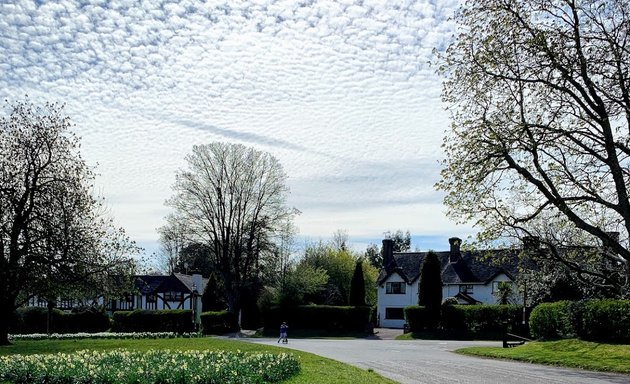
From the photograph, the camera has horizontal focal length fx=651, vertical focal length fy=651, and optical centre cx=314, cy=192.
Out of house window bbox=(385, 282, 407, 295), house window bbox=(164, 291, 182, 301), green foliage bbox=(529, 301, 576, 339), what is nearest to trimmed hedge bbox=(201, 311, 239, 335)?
house window bbox=(164, 291, 182, 301)

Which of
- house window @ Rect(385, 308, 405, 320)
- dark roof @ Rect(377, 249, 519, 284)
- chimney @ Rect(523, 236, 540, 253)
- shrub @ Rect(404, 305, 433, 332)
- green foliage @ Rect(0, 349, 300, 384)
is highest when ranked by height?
chimney @ Rect(523, 236, 540, 253)

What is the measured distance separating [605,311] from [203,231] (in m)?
35.0

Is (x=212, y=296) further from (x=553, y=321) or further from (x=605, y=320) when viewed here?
(x=605, y=320)

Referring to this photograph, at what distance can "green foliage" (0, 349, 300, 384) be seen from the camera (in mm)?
12836

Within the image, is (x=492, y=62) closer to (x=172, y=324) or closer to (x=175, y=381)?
(x=175, y=381)

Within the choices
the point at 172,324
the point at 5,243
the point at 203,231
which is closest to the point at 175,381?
the point at 5,243

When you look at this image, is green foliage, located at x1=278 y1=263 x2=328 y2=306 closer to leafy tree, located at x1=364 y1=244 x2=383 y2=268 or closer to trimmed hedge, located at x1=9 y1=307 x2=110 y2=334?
trimmed hedge, located at x1=9 y1=307 x2=110 y2=334

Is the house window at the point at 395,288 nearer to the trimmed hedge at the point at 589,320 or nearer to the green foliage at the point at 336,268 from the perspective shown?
the green foliage at the point at 336,268

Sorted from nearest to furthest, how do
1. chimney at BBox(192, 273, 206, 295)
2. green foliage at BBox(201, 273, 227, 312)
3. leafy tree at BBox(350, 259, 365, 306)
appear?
leafy tree at BBox(350, 259, 365, 306) → green foliage at BBox(201, 273, 227, 312) → chimney at BBox(192, 273, 206, 295)

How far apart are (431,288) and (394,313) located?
1870 centimetres

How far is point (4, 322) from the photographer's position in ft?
95.6

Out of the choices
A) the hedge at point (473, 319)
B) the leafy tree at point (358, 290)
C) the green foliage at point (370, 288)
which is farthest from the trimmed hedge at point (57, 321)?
the green foliage at point (370, 288)

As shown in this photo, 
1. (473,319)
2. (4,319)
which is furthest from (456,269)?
(4,319)

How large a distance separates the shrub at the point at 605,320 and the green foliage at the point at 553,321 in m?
0.81
